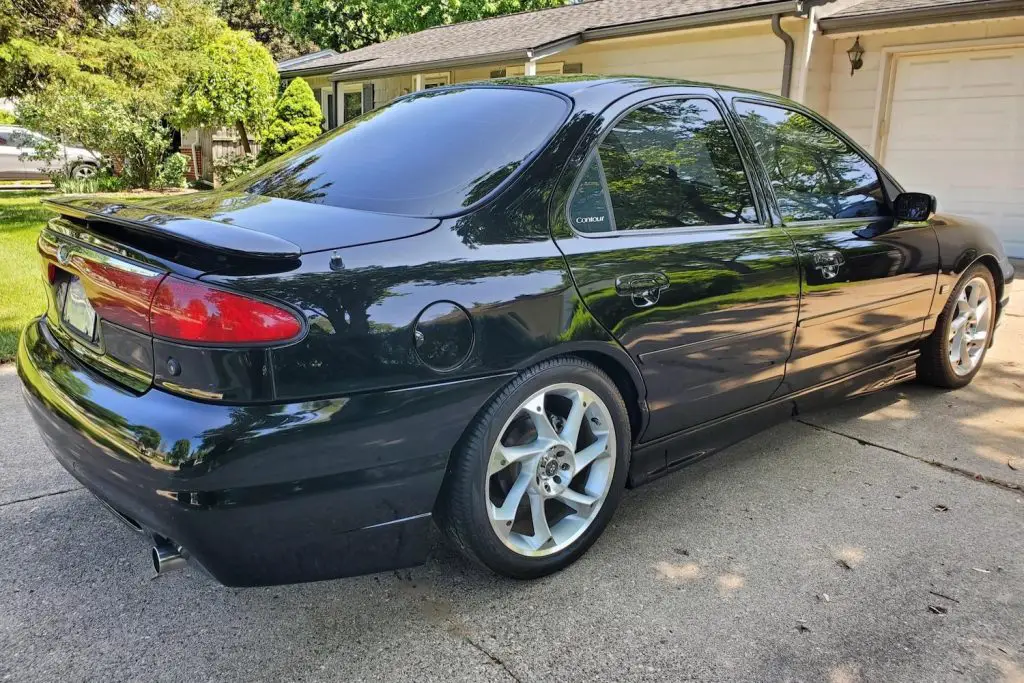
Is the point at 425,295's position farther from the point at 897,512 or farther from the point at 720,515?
the point at 897,512

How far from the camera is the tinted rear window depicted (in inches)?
96.8

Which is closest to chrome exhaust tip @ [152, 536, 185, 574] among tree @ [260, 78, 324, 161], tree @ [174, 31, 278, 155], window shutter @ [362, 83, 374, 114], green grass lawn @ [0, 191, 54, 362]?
green grass lawn @ [0, 191, 54, 362]

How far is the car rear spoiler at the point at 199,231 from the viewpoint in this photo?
1.97 meters

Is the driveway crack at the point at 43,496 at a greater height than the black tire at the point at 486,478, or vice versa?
the black tire at the point at 486,478

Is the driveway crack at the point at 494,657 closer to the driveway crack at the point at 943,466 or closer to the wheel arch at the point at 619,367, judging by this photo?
the wheel arch at the point at 619,367

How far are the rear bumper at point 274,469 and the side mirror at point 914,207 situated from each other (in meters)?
2.56

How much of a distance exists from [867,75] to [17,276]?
1013cm

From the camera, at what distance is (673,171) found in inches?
117

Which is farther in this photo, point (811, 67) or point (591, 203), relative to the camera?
point (811, 67)

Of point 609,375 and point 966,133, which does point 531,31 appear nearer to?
point 966,133

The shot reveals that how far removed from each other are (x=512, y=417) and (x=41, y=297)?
5587mm

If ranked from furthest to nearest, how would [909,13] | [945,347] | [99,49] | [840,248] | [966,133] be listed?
[99,49] < [966,133] < [909,13] < [945,347] < [840,248]

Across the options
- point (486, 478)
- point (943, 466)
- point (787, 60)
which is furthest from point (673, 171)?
point (787, 60)

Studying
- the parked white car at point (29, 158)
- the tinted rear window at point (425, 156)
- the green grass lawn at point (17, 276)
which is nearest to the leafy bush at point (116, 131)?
the parked white car at point (29, 158)
